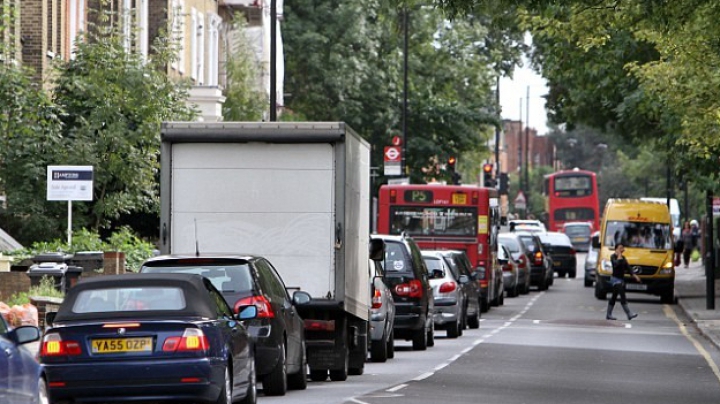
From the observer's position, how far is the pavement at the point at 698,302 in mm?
33625

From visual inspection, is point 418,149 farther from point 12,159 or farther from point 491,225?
point 12,159

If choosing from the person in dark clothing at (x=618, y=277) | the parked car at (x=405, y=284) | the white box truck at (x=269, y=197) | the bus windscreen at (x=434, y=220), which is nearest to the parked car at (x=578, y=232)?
the bus windscreen at (x=434, y=220)

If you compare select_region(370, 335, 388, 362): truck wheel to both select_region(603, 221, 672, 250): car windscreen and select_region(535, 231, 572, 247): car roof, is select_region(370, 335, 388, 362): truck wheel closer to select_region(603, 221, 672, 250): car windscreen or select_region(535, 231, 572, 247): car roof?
select_region(603, 221, 672, 250): car windscreen

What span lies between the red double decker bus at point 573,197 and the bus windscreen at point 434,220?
60115mm

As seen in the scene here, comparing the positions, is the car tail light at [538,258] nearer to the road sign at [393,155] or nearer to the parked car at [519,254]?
the parked car at [519,254]

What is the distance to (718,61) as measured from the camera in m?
27.4

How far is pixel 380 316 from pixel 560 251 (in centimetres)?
4384

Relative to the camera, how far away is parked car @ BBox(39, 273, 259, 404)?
14156 mm

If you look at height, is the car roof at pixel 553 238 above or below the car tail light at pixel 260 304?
above

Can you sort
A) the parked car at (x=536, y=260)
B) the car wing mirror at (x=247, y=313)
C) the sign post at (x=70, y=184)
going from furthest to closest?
the parked car at (x=536, y=260) < the sign post at (x=70, y=184) < the car wing mirror at (x=247, y=313)

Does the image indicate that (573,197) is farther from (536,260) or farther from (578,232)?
(536,260)

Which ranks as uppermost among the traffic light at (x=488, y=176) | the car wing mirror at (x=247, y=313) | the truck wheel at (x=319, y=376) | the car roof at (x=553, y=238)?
the traffic light at (x=488, y=176)

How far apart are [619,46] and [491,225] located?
5.01m

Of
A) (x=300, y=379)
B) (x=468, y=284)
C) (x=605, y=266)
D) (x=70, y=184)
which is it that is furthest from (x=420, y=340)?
(x=605, y=266)
